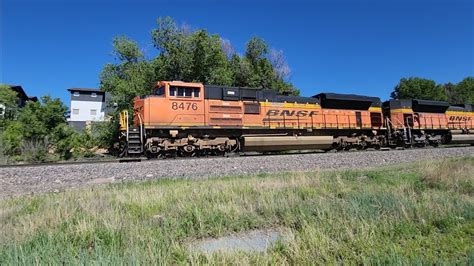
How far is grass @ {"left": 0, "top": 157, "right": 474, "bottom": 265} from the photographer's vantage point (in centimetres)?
321

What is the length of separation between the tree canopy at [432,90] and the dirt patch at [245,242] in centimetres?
6279

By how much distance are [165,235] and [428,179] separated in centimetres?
632

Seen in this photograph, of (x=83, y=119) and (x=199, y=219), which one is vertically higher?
(x=83, y=119)

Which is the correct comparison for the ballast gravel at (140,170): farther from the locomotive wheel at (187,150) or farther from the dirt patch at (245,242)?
the dirt patch at (245,242)

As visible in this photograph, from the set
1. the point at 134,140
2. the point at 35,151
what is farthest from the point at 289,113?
the point at 35,151

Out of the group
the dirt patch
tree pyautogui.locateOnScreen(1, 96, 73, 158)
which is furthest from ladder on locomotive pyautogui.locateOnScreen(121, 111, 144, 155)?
the dirt patch

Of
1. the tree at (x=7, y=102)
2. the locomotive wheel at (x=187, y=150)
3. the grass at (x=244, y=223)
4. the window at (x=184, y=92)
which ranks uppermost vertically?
Answer: the tree at (x=7, y=102)

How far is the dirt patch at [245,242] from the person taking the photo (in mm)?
3680

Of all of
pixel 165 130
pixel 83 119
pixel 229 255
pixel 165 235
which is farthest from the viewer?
pixel 83 119

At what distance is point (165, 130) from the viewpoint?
15.0 metres

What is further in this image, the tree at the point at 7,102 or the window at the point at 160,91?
the tree at the point at 7,102

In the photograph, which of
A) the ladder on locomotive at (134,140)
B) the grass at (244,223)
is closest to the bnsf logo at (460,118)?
the grass at (244,223)

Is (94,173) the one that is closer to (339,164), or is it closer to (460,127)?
(339,164)

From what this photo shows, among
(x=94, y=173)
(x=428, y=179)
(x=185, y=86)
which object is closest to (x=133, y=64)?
(x=185, y=86)
